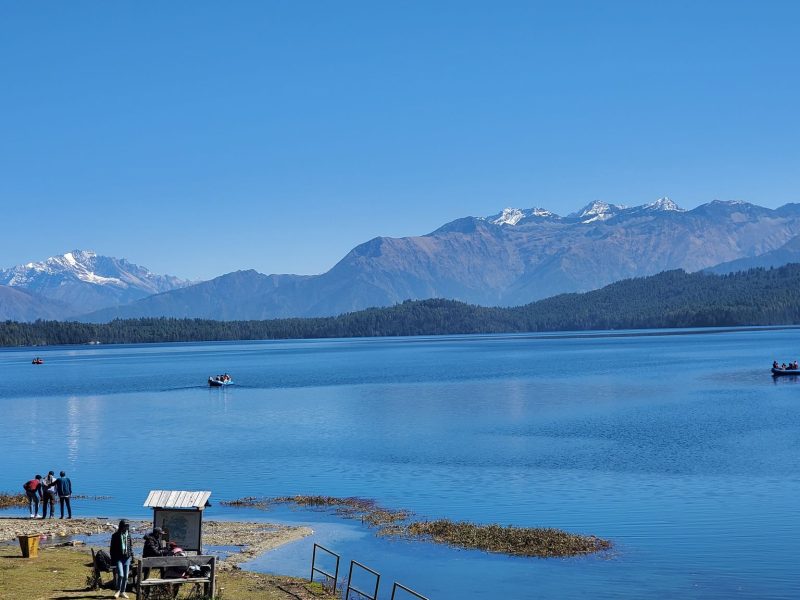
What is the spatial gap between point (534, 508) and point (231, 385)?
109 metres

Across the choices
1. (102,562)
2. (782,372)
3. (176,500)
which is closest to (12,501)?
(176,500)

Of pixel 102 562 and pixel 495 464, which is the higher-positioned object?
pixel 102 562

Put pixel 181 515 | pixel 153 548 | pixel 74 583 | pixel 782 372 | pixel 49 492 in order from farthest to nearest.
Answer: pixel 782 372 < pixel 49 492 < pixel 181 515 < pixel 74 583 < pixel 153 548

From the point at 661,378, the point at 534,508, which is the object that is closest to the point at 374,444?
the point at 534,508

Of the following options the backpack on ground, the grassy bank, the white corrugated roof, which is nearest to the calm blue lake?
the grassy bank

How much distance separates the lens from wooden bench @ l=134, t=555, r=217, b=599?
2739 cm

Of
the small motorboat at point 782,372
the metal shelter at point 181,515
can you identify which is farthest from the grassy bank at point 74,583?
the small motorboat at point 782,372

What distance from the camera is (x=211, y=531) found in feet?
136

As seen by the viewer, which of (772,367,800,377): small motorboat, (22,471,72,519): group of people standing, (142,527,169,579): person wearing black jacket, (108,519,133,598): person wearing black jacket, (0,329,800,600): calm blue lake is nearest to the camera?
(108,519,133,598): person wearing black jacket

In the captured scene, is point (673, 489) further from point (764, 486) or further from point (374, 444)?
point (374, 444)

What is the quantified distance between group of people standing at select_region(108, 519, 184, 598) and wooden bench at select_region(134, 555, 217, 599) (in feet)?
1.58

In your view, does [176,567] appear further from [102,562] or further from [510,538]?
[510,538]

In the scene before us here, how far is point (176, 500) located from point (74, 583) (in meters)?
4.17

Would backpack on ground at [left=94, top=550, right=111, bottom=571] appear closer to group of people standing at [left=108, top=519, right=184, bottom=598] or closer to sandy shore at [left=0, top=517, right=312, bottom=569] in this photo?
group of people standing at [left=108, top=519, right=184, bottom=598]
